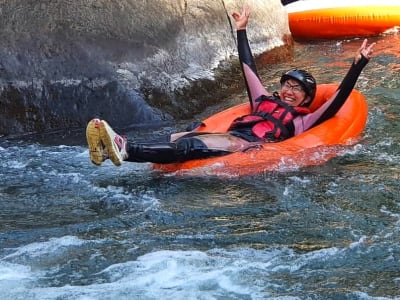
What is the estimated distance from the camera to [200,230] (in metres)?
4.37

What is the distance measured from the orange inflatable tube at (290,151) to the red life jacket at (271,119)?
0.18 meters

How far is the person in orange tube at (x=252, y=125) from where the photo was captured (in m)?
5.03

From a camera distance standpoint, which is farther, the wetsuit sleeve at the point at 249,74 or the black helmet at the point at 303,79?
the wetsuit sleeve at the point at 249,74

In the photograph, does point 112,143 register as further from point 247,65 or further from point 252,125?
point 247,65

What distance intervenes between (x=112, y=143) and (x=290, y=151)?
1.42 meters

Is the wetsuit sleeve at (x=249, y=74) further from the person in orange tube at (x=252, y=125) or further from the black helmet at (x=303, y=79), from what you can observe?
the black helmet at (x=303, y=79)

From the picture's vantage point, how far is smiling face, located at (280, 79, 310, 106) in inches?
233

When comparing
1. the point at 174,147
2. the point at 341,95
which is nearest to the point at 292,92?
the point at 341,95

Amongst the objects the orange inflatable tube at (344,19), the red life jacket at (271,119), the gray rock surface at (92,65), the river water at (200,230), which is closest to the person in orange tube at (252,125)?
the red life jacket at (271,119)

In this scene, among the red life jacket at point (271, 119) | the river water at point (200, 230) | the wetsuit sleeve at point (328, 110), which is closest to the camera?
the river water at point (200, 230)

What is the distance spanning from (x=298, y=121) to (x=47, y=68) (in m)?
2.67

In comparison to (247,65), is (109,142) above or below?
below

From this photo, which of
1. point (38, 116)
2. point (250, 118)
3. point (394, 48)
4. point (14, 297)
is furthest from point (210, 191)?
point (394, 48)

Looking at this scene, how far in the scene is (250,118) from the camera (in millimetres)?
5816
